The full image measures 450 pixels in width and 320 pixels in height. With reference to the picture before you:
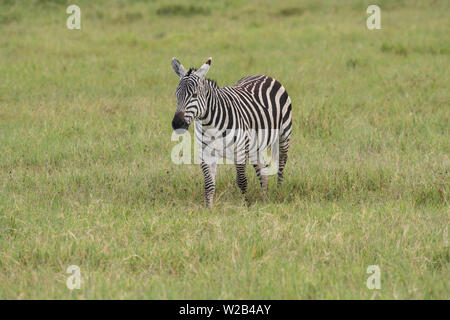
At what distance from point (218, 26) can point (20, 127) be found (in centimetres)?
855

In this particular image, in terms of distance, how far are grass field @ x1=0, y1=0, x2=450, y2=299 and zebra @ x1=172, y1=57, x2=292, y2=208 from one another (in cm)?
33

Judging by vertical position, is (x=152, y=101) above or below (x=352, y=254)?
above

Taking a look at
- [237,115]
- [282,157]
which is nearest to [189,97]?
[237,115]

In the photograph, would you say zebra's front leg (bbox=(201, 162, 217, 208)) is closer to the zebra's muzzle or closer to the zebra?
the zebra

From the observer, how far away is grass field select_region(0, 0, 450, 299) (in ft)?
15.4

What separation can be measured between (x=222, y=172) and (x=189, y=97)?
77.8 inches

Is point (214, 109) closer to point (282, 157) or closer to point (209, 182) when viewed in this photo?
point (209, 182)

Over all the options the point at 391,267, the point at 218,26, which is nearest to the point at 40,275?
the point at 391,267

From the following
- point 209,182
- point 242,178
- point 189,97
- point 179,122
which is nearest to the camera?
point 179,122

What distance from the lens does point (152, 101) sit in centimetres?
1083

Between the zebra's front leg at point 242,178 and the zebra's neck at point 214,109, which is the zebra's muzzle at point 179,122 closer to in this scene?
the zebra's neck at point 214,109

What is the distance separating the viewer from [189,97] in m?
5.75

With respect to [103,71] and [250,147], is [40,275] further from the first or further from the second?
[103,71]

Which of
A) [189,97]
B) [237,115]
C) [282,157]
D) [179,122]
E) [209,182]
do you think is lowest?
[209,182]
